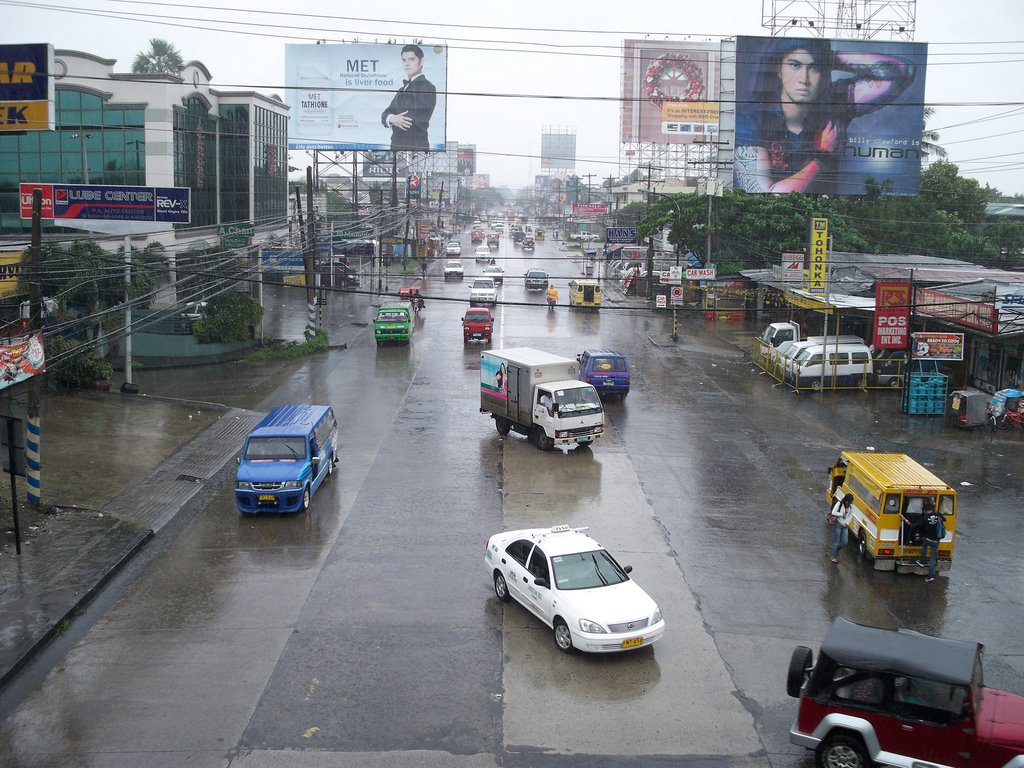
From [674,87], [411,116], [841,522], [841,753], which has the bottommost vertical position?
[841,753]

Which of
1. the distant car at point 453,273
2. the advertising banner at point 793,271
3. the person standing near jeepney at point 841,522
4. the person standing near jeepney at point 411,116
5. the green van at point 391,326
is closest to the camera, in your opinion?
the person standing near jeepney at point 841,522

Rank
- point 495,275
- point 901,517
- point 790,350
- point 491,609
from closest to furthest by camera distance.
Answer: point 491,609
point 901,517
point 790,350
point 495,275

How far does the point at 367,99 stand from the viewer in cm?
8006

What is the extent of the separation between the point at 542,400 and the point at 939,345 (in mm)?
13728

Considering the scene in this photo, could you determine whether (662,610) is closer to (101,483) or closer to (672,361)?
(101,483)

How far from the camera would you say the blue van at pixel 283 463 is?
19578 millimetres

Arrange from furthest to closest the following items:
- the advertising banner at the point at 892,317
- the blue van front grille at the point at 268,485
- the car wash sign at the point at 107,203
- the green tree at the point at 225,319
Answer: the green tree at the point at 225,319 → the advertising banner at the point at 892,317 → the car wash sign at the point at 107,203 → the blue van front grille at the point at 268,485

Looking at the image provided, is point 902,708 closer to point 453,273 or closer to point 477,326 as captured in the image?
point 477,326

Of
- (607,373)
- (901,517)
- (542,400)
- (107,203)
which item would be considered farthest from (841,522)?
(107,203)

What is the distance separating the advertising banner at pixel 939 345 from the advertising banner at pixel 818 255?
822cm

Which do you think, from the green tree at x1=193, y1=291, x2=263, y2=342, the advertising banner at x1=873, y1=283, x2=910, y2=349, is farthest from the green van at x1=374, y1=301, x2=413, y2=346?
the advertising banner at x1=873, y1=283, x2=910, y2=349

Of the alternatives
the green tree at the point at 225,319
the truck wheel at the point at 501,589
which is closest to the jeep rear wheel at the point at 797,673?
the truck wheel at the point at 501,589

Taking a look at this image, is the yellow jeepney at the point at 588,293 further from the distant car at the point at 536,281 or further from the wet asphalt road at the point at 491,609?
the wet asphalt road at the point at 491,609

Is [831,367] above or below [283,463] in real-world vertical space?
above
